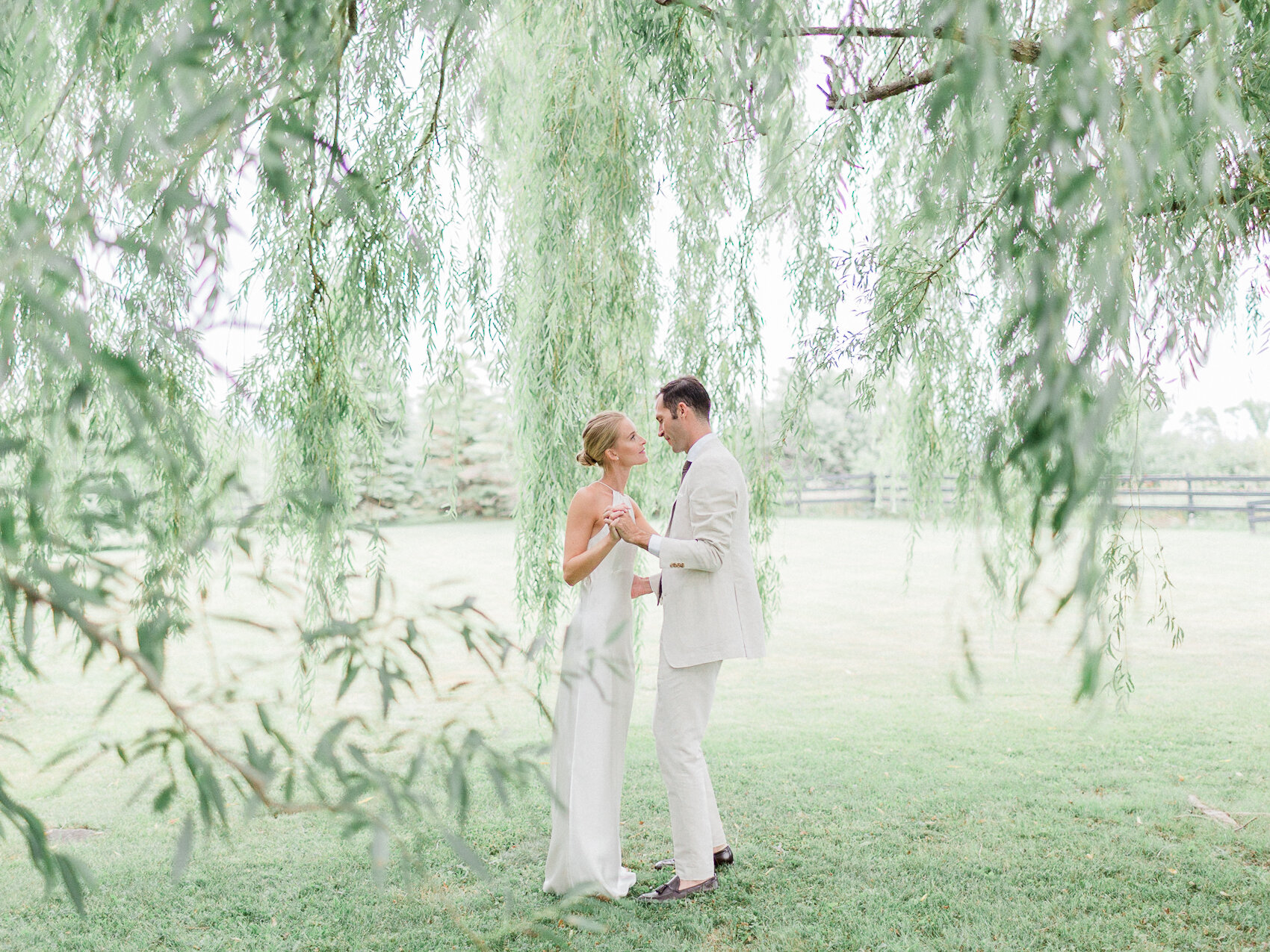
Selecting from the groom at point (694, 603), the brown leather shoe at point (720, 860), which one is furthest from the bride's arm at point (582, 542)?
the brown leather shoe at point (720, 860)

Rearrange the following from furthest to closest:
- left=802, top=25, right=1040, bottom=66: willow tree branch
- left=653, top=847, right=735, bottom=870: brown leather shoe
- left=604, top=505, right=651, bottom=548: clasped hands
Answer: left=653, top=847, right=735, bottom=870: brown leather shoe
left=604, top=505, right=651, bottom=548: clasped hands
left=802, top=25, right=1040, bottom=66: willow tree branch

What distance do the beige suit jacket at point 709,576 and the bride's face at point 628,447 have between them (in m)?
0.16

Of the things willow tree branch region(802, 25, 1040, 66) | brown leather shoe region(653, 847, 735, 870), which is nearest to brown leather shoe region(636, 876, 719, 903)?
brown leather shoe region(653, 847, 735, 870)

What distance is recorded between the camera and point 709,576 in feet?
9.91

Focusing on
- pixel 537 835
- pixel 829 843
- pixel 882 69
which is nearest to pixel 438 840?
pixel 537 835

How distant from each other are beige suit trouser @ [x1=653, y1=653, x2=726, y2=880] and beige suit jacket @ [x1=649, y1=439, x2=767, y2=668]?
0.06 m

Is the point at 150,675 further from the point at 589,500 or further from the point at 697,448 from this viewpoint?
the point at 697,448

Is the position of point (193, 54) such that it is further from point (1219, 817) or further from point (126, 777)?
point (126, 777)

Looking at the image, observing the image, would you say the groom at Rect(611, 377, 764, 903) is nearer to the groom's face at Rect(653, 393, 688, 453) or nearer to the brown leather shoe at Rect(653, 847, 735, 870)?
the groom's face at Rect(653, 393, 688, 453)

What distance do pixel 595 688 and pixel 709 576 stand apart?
1.55 feet

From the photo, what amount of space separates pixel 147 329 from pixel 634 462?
1368 mm

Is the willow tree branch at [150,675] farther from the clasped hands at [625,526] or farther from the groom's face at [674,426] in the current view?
the groom's face at [674,426]

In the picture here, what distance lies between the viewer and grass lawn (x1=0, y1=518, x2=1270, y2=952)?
3.09 m

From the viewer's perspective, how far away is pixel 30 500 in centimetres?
101
